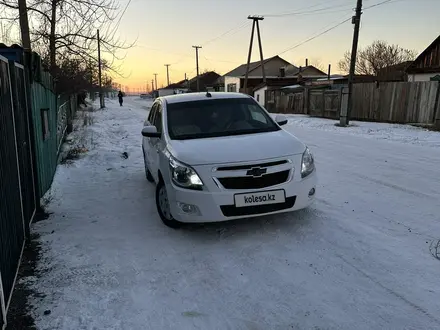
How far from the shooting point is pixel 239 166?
3.99 m

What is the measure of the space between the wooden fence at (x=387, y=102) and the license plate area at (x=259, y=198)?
14037 millimetres

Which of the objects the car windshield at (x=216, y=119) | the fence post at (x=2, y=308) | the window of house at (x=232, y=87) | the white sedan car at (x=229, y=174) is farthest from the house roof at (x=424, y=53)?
the window of house at (x=232, y=87)

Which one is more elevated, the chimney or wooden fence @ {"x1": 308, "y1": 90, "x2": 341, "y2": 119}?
the chimney

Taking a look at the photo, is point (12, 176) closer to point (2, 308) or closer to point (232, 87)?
point (2, 308)

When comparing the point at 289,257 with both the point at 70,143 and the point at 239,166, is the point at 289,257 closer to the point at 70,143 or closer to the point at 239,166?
the point at 239,166

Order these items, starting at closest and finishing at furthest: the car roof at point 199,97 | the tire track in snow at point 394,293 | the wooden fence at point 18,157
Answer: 1. the tire track in snow at point 394,293
2. the wooden fence at point 18,157
3. the car roof at point 199,97

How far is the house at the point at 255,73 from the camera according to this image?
5350 cm

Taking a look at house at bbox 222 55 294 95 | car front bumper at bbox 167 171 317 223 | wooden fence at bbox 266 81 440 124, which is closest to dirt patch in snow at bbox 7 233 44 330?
car front bumper at bbox 167 171 317 223

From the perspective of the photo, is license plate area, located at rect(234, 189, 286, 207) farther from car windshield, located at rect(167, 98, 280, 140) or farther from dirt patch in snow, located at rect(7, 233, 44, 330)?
dirt patch in snow, located at rect(7, 233, 44, 330)

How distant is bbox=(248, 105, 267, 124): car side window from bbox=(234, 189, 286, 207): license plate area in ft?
5.37

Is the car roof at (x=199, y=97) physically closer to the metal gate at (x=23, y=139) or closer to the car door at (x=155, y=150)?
the car door at (x=155, y=150)

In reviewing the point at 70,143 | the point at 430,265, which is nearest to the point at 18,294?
the point at 430,265

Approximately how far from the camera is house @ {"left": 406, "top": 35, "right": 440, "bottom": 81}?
2567 centimetres

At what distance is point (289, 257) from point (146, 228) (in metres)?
1.84
